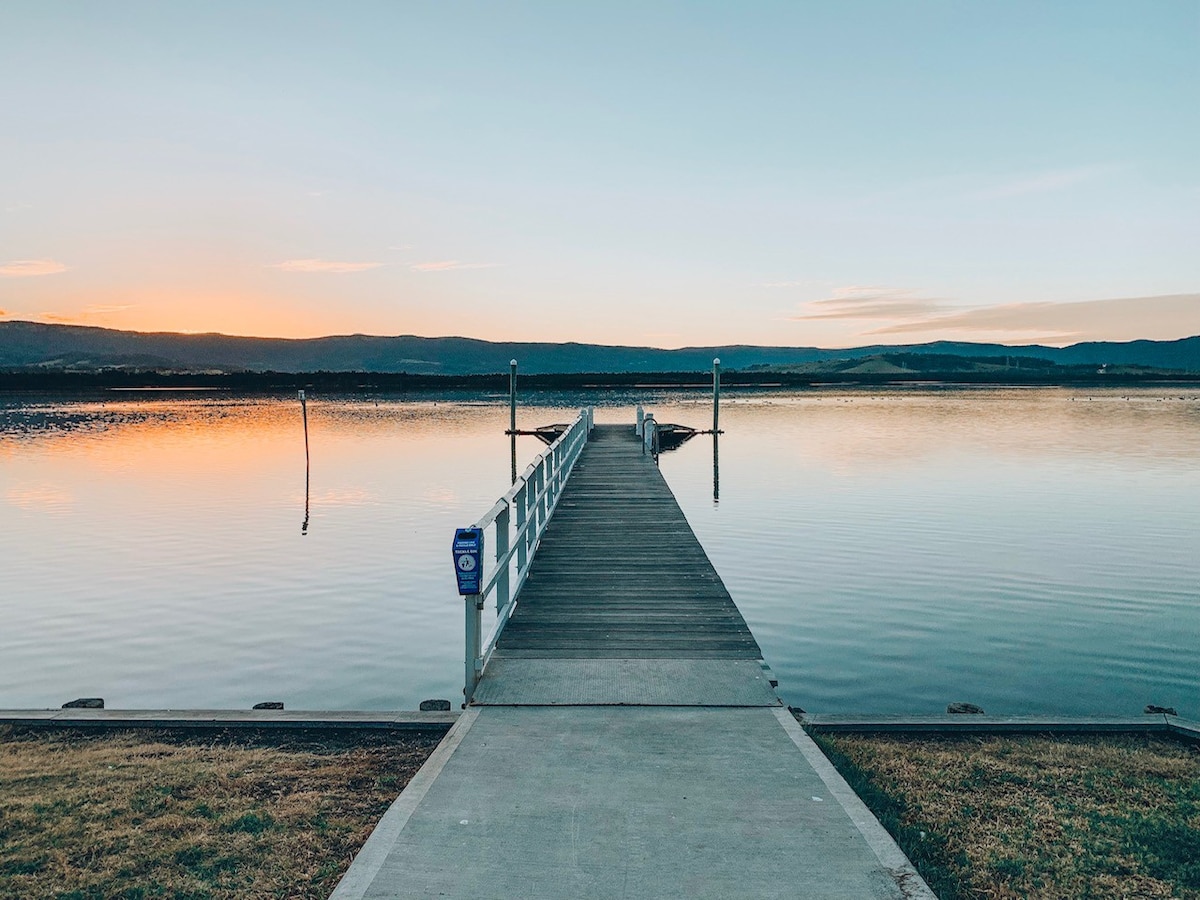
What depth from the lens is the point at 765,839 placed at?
4.86 m

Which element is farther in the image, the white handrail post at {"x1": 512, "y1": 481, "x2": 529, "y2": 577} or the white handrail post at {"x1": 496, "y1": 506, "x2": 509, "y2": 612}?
the white handrail post at {"x1": 512, "y1": 481, "x2": 529, "y2": 577}

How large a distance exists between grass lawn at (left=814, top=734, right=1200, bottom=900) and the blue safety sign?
9.82 ft

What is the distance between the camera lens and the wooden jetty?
4480 mm

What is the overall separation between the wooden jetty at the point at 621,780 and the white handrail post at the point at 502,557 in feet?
0.08

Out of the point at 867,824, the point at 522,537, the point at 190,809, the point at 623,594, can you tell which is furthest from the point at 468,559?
the point at 867,824

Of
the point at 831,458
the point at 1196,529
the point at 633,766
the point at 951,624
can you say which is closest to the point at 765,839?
the point at 633,766

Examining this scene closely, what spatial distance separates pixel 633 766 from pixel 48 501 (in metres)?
Result: 26.9

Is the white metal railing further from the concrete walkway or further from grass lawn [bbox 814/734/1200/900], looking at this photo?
grass lawn [bbox 814/734/1200/900]

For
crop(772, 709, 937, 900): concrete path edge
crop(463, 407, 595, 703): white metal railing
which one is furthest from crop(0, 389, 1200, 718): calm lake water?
crop(772, 709, 937, 900): concrete path edge

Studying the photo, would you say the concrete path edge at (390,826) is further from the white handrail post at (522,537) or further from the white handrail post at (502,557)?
the white handrail post at (522,537)

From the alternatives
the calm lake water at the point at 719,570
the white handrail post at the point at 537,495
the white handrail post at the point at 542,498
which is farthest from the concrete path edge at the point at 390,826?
the white handrail post at the point at 542,498

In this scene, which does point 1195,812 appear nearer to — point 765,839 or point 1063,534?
point 765,839

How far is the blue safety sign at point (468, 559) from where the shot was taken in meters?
7.50

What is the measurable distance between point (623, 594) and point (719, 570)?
7.05 meters
